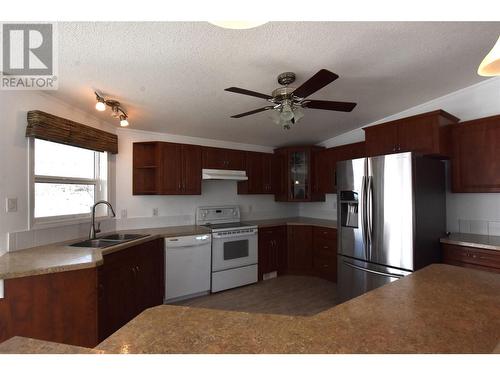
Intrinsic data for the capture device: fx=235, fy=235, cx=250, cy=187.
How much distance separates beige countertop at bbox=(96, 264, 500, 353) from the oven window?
2.42 metres

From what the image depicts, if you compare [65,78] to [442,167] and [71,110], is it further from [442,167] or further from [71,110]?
[442,167]

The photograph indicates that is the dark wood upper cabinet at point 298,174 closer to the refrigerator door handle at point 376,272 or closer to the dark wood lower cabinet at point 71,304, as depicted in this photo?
the refrigerator door handle at point 376,272

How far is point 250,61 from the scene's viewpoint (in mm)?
1740

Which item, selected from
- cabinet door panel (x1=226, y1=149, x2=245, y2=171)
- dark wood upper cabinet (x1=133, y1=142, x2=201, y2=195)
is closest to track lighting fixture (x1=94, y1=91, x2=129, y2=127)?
dark wood upper cabinet (x1=133, y1=142, x2=201, y2=195)

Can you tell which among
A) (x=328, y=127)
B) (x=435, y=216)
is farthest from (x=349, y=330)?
(x=328, y=127)

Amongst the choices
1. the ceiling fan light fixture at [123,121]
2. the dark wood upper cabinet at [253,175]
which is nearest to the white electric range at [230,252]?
the dark wood upper cabinet at [253,175]

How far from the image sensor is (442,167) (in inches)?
101

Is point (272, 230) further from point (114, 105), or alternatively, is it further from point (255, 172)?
point (114, 105)

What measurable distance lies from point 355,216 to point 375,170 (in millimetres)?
556

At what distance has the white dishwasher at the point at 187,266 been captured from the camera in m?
2.84

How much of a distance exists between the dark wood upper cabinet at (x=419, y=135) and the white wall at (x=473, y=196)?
0.23m

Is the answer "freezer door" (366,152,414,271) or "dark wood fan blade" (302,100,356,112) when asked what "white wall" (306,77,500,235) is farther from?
"dark wood fan blade" (302,100,356,112)
